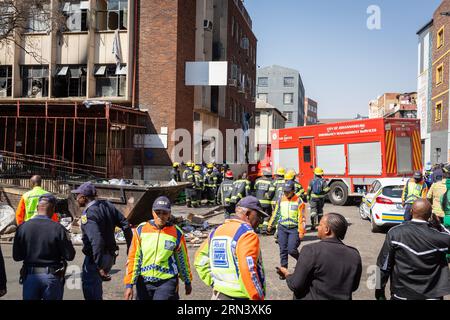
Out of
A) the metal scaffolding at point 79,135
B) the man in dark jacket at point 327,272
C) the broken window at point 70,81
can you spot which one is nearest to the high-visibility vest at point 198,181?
the metal scaffolding at point 79,135

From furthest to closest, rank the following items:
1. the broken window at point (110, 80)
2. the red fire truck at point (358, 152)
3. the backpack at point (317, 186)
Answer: the broken window at point (110, 80) → the red fire truck at point (358, 152) → the backpack at point (317, 186)

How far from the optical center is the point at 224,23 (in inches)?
1277

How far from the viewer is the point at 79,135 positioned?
23391mm

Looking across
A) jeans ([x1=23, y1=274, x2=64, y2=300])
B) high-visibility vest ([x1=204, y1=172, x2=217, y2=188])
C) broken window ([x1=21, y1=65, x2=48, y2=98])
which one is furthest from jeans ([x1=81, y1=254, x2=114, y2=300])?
broken window ([x1=21, y1=65, x2=48, y2=98])

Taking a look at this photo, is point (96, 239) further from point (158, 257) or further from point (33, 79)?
point (33, 79)

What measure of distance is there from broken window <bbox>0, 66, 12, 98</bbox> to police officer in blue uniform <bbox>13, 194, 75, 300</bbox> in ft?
69.4

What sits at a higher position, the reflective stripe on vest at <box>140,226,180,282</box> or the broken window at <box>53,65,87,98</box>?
the broken window at <box>53,65,87,98</box>

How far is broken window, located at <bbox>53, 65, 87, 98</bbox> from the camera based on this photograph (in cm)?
2244

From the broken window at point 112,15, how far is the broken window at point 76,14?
698mm

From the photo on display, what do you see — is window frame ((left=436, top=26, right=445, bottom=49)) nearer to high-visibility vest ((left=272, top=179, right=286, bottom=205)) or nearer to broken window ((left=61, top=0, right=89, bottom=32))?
broken window ((left=61, top=0, right=89, bottom=32))

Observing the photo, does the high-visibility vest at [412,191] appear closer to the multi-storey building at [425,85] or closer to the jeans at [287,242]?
the jeans at [287,242]

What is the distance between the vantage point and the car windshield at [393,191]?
11906 mm

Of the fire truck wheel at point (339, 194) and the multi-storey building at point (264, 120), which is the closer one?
the fire truck wheel at point (339, 194)
